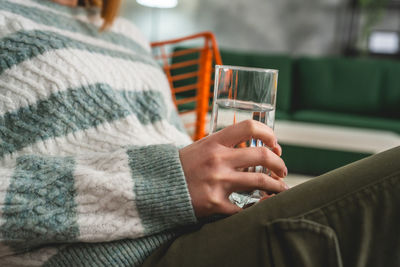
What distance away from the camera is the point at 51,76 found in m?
0.60

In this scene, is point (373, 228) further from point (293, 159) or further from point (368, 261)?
point (293, 159)

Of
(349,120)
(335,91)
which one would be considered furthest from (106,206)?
(335,91)

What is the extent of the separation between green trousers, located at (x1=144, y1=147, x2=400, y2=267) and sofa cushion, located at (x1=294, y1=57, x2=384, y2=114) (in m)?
3.09

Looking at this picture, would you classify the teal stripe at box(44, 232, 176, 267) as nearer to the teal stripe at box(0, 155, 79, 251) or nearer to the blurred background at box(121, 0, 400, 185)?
the teal stripe at box(0, 155, 79, 251)

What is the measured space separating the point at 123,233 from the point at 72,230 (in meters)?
0.06

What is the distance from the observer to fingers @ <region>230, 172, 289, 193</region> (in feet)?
1.49

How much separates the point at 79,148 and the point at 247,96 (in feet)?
0.92

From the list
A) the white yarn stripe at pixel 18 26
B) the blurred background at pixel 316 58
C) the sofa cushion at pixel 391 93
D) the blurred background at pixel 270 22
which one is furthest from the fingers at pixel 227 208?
the blurred background at pixel 270 22

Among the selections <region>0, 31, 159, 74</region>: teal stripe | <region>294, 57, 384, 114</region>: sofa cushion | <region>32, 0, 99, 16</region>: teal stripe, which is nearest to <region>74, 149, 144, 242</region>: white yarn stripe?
<region>0, 31, 159, 74</region>: teal stripe

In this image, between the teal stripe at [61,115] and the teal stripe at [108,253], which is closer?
the teal stripe at [108,253]

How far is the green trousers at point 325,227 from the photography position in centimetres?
39

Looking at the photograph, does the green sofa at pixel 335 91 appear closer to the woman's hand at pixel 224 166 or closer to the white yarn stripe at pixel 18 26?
the white yarn stripe at pixel 18 26

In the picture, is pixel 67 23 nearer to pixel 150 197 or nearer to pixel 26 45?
pixel 26 45

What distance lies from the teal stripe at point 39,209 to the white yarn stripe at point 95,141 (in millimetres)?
90
